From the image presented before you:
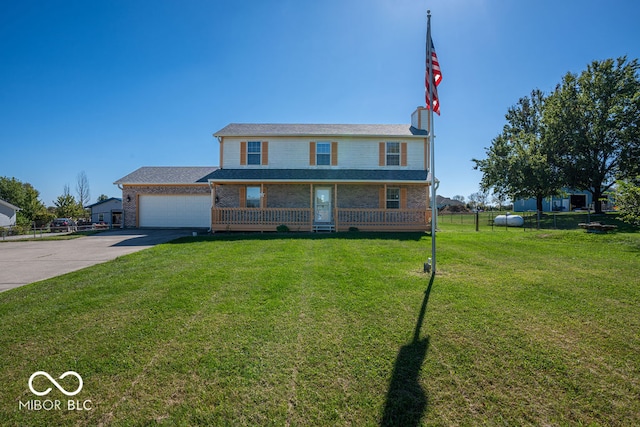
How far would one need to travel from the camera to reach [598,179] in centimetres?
2188

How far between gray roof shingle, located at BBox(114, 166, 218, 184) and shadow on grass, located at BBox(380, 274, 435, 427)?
1679 cm

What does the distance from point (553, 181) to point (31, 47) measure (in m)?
33.1

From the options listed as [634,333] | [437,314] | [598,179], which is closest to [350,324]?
[437,314]

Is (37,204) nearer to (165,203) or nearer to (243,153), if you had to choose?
(165,203)

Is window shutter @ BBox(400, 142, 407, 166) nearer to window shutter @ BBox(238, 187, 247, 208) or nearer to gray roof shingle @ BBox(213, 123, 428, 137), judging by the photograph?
gray roof shingle @ BBox(213, 123, 428, 137)

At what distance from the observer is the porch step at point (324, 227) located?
14.6 m

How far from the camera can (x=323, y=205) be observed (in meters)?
15.9

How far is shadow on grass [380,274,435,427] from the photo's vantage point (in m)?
2.12

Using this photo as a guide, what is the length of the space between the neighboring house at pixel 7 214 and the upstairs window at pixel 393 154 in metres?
34.0

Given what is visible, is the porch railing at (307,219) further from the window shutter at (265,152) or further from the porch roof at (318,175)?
the window shutter at (265,152)

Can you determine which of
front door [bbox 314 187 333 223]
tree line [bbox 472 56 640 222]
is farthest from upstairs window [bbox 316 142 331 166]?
tree line [bbox 472 56 640 222]

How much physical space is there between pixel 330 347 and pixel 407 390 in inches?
36.2

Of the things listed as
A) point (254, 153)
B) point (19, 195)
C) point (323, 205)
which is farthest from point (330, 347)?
point (19, 195)

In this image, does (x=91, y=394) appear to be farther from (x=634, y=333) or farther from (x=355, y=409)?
(x=634, y=333)
